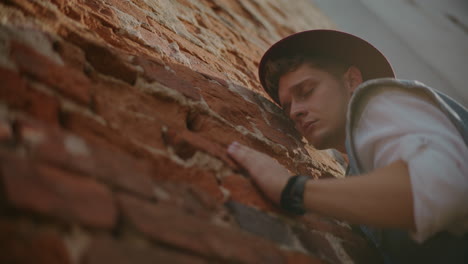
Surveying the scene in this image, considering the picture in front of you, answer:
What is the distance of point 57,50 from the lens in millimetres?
632

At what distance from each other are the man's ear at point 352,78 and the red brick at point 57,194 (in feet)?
3.75

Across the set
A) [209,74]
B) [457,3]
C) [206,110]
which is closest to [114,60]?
[206,110]

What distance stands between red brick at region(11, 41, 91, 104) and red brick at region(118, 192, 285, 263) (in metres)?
0.25

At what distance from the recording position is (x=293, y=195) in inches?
29.5

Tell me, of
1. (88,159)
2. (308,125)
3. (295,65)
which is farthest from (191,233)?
(295,65)

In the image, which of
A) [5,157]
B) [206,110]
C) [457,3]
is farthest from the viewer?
[457,3]

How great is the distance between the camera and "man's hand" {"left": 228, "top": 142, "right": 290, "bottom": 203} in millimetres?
762

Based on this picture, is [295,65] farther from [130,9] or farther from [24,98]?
[24,98]

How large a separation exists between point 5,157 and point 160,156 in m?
0.29

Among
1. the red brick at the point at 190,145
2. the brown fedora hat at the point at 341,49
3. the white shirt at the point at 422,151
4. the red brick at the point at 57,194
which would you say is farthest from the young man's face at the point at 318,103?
the red brick at the point at 57,194

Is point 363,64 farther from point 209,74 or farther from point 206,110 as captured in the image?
point 206,110

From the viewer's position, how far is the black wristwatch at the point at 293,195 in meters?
0.75

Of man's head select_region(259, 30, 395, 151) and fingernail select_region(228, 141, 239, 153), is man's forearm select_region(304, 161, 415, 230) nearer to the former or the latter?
fingernail select_region(228, 141, 239, 153)

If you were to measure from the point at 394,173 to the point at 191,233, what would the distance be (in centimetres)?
50
